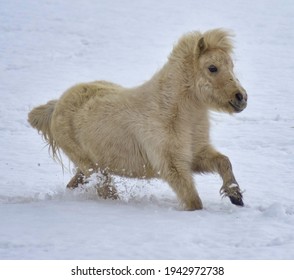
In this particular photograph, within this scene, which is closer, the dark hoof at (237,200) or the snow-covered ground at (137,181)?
the snow-covered ground at (137,181)

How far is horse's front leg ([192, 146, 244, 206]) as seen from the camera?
724cm

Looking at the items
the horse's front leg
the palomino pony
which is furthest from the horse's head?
the horse's front leg

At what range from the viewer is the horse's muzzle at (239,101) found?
285 inches

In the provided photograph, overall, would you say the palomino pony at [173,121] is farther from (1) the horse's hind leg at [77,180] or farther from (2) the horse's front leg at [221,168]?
(1) the horse's hind leg at [77,180]

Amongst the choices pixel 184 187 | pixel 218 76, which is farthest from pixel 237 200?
pixel 218 76

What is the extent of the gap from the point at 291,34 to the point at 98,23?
610 cm

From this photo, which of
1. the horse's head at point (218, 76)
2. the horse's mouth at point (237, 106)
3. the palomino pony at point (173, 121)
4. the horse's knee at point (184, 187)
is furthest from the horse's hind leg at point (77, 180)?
the horse's mouth at point (237, 106)

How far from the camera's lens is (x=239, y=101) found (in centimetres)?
726

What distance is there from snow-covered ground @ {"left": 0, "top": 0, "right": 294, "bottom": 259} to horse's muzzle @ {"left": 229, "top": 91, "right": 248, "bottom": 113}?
785 millimetres

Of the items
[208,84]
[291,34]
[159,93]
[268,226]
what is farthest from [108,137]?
[291,34]

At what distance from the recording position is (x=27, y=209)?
7.35m

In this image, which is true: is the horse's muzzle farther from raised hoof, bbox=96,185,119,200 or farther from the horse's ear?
raised hoof, bbox=96,185,119,200

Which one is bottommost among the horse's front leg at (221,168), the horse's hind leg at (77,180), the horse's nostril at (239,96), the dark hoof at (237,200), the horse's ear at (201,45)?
the horse's hind leg at (77,180)
